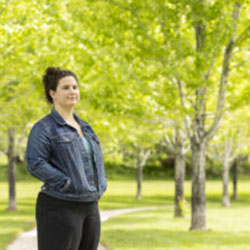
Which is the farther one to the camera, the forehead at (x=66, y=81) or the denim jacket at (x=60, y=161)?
the forehead at (x=66, y=81)

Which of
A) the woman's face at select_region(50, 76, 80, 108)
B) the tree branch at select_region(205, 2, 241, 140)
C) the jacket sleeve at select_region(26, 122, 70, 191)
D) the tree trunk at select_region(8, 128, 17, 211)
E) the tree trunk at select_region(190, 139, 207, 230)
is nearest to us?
the jacket sleeve at select_region(26, 122, 70, 191)

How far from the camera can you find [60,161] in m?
3.78

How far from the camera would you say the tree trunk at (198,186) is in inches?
557

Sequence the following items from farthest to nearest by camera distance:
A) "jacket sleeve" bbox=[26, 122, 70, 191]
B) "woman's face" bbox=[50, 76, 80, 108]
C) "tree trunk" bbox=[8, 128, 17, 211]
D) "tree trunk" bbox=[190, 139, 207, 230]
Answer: "tree trunk" bbox=[8, 128, 17, 211] < "tree trunk" bbox=[190, 139, 207, 230] < "woman's face" bbox=[50, 76, 80, 108] < "jacket sleeve" bbox=[26, 122, 70, 191]

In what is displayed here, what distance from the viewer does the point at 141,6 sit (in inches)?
485

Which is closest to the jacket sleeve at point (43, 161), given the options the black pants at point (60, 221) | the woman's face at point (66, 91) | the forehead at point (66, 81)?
the black pants at point (60, 221)

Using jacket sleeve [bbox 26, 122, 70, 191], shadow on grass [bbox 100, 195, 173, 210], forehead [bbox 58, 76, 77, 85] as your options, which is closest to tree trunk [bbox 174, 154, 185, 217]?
shadow on grass [bbox 100, 195, 173, 210]

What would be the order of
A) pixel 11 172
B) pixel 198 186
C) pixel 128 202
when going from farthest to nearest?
pixel 128 202 < pixel 11 172 < pixel 198 186

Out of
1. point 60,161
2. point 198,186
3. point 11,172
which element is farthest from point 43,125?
point 11,172

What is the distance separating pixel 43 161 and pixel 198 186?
10.9 meters

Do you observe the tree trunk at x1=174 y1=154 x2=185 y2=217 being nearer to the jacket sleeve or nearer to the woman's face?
the woman's face

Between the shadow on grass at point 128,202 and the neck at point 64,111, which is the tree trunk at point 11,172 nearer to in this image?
the shadow on grass at point 128,202

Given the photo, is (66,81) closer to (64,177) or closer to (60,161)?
(60,161)

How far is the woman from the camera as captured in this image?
373cm
